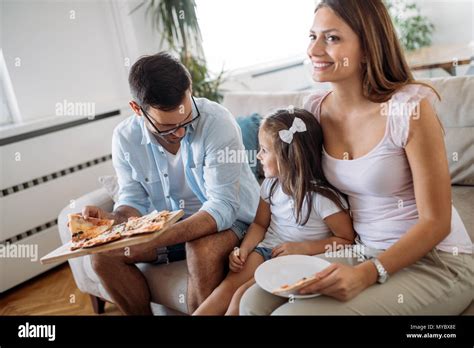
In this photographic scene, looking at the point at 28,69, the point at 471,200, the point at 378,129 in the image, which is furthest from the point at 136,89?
the point at 28,69

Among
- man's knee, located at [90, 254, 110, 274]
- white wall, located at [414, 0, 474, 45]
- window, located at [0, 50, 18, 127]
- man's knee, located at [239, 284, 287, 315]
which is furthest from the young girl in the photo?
white wall, located at [414, 0, 474, 45]

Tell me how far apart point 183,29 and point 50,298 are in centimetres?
190

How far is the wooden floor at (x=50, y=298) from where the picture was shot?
2.29m

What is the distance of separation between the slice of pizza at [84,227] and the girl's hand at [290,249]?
535 mm

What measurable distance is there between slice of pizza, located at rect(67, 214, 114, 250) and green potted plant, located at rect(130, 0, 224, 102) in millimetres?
1831

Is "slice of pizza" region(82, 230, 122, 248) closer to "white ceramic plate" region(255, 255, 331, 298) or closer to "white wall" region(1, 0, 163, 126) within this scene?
"white ceramic plate" region(255, 255, 331, 298)

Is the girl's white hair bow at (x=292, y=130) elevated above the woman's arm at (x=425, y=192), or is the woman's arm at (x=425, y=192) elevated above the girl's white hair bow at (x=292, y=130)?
the girl's white hair bow at (x=292, y=130)

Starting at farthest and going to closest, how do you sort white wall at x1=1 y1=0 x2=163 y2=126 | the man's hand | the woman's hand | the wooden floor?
white wall at x1=1 y1=0 x2=163 y2=126 < the wooden floor < the man's hand < the woman's hand

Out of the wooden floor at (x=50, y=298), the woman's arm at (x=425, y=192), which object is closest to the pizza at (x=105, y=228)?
the woman's arm at (x=425, y=192)

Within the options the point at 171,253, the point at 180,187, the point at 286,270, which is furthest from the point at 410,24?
the point at 286,270

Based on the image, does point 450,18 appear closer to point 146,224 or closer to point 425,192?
point 425,192

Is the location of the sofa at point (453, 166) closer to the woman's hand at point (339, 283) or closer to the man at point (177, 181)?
the man at point (177, 181)

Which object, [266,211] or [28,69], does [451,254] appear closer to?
[266,211]

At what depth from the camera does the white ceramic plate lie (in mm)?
1213
